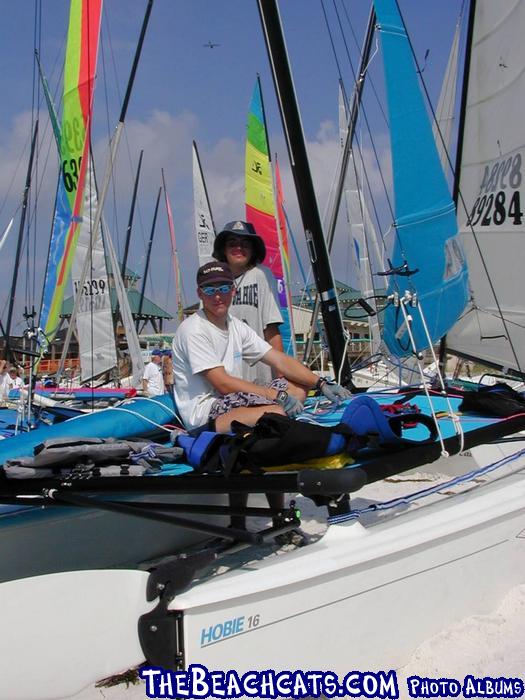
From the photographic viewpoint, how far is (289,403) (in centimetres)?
339

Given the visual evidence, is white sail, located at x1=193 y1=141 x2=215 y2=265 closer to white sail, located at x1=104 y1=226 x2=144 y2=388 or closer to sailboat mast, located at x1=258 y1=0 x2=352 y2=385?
white sail, located at x1=104 y1=226 x2=144 y2=388

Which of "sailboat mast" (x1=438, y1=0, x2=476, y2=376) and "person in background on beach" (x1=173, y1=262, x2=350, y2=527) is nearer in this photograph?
"person in background on beach" (x1=173, y1=262, x2=350, y2=527)

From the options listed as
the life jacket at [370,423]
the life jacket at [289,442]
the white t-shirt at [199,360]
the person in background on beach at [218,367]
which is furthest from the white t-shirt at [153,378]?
the life jacket at [370,423]

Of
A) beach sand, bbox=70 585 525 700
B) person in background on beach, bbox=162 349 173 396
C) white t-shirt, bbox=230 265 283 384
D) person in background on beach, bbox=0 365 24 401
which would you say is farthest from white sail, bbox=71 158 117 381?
beach sand, bbox=70 585 525 700

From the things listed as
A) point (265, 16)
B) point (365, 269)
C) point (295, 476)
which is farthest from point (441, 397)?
point (365, 269)

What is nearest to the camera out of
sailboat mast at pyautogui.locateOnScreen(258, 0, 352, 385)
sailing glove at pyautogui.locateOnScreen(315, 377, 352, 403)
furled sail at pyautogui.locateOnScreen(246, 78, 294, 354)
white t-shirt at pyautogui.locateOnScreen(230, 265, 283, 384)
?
sailing glove at pyautogui.locateOnScreen(315, 377, 352, 403)

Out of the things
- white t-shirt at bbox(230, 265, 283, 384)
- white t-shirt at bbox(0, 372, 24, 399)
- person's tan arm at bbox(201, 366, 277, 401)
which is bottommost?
white t-shirt at bbox(0, 372, 24, 399)

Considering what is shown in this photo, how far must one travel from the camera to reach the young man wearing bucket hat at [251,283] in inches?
160

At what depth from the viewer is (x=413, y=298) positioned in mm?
3387

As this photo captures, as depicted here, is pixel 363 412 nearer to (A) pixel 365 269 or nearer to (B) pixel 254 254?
(B) pixel 254 254

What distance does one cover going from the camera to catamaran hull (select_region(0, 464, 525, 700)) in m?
2.32

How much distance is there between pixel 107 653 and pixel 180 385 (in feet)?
4.21

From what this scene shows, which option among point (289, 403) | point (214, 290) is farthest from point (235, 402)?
point (214, 290)

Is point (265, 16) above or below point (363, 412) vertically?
above
